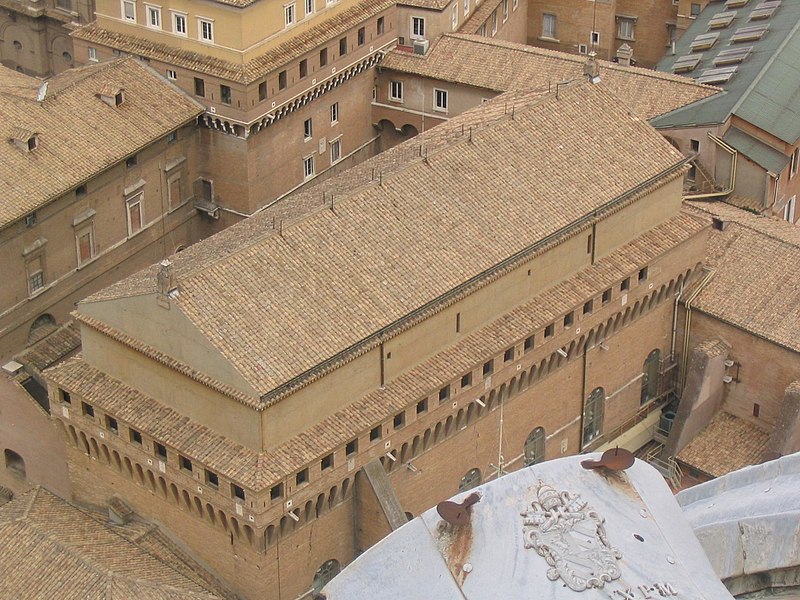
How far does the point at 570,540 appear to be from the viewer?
167 ft

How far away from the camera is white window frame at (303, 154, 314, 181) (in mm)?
86875

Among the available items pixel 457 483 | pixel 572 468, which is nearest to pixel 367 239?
pixel 457 483

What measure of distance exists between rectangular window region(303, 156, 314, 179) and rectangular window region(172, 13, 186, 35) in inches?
333

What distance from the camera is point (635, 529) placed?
51656mm

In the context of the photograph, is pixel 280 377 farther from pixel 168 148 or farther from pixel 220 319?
pixel 168 148

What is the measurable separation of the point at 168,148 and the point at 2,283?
11.3 metres

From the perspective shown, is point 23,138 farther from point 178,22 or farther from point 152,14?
point 152,14

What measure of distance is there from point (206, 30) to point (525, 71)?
15.3 metres

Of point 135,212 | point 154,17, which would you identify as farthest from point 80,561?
point 154,17

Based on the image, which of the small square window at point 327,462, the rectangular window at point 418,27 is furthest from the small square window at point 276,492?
the rectangular window at point 418,27

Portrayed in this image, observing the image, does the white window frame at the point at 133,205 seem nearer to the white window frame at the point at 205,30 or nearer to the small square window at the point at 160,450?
the white window frame at the point at 205,30

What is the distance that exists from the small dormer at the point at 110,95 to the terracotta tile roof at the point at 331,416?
1716 centimetres

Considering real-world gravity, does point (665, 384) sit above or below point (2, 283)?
below

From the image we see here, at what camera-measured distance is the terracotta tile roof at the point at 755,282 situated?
243 ft
